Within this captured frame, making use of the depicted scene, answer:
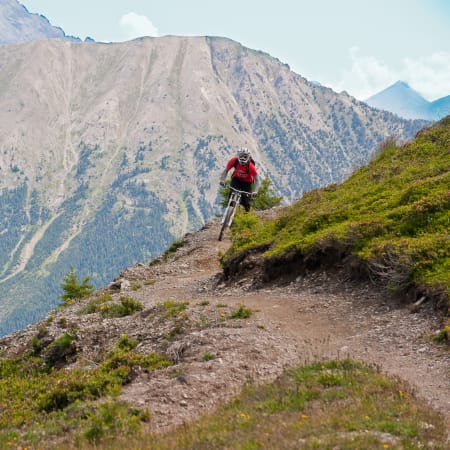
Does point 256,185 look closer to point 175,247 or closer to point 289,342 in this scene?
point 175,247

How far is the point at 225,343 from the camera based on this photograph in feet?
40.4

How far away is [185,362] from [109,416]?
2992 millimetres

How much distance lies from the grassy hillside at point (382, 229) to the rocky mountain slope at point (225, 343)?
2.31ft

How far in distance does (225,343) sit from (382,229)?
22.9 feet

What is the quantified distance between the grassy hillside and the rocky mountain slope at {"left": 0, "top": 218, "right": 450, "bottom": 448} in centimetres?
70

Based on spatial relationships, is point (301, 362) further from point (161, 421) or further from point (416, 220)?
point (416, 220)

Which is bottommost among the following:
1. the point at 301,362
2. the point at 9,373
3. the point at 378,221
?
the point at 9,373

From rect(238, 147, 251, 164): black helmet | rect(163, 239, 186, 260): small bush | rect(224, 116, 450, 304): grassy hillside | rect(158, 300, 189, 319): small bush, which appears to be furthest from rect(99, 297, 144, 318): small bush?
rect(163, 239, 186, 260): small bush

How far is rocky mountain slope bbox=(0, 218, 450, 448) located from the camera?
9.80m

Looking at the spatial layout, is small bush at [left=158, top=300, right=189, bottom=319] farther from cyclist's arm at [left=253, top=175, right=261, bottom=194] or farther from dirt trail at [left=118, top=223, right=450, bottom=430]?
cyclist's arm at [left=253, top=175, right=261, bottom=194]

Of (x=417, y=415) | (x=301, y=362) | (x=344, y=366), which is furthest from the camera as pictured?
(x=301, y=362)

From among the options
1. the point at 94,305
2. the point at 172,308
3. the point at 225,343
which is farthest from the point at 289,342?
the point at 94,305

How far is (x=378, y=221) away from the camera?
55.6 feet

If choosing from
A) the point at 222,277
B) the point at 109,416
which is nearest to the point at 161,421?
the point at 109,416
